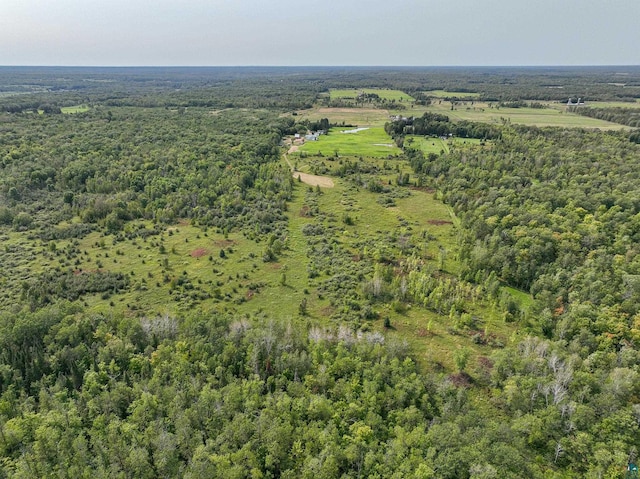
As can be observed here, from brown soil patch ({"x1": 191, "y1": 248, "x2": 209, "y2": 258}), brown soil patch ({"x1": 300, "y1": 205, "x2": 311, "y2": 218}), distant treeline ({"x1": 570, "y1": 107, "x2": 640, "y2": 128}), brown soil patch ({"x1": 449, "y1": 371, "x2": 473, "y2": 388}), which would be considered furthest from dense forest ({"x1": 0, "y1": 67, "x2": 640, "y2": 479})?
distant treeline ({"x1": 570, "y1": 107, "x2": 640, "y2": 128})

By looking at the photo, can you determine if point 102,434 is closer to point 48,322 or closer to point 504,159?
point 48,322

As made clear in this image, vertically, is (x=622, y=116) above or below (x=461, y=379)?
above

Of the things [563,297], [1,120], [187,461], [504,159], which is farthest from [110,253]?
[1,120]

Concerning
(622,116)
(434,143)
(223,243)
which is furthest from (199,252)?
(622,116)

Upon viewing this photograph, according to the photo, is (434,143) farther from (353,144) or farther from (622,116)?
(622,116)

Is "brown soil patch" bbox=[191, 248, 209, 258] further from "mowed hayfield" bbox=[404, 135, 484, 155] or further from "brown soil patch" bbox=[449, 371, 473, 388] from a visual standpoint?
"mowed hayfield" bbox=[404, 135, 484, 155]

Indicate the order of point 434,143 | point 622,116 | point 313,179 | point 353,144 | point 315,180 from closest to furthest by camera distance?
point 315,180 → point 313,179 → point 434,143 → point 353,144 → point 622,116
